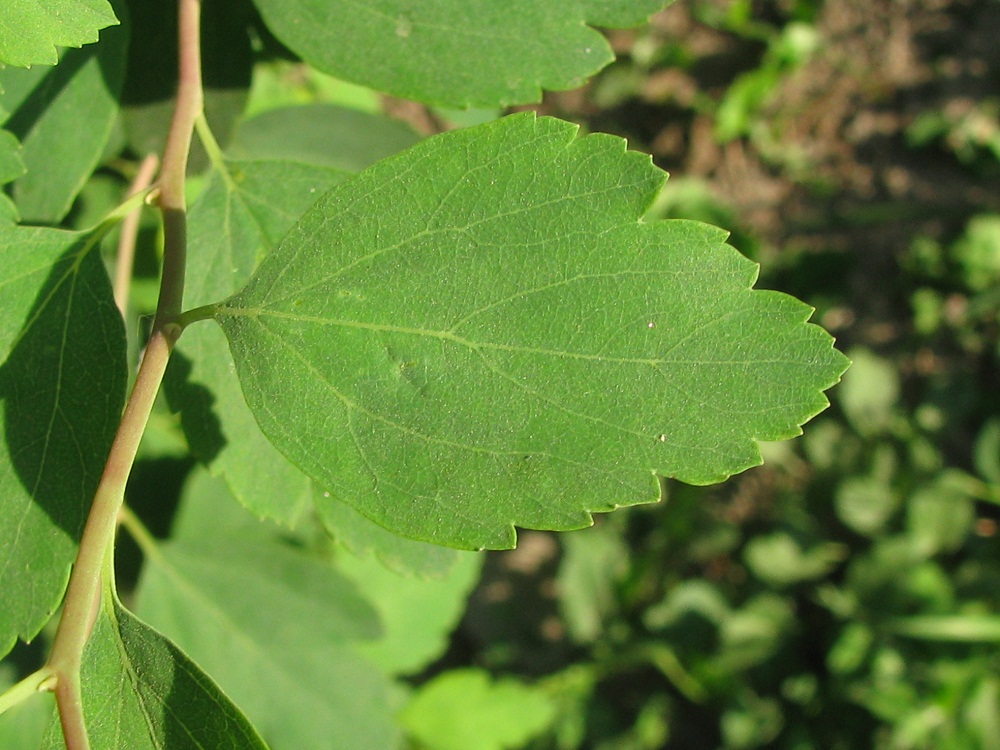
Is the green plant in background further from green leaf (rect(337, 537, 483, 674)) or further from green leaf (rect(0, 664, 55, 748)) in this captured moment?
green leaf (rect(337, 537, 483, 674))

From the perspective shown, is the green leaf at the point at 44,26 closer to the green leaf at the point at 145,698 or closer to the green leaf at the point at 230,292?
the green leaf at the point at 230,292

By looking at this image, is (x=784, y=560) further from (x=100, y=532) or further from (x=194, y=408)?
(x=100, y=532)

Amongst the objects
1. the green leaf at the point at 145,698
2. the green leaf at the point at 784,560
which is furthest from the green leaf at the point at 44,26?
the green leaf at the point at 784,560

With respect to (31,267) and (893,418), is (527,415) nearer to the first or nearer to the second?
(31,267)

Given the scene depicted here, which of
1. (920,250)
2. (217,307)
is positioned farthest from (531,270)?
(920,250)

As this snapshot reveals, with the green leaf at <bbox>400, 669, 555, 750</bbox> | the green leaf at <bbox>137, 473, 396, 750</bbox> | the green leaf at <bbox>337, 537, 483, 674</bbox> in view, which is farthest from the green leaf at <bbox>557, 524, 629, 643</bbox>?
the green leaf at <bbox>137, 473, 396, 750</bbox>

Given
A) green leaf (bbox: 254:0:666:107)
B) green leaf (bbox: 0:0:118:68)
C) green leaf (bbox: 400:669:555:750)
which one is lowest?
green leaf (bbox: 400:669:555:750)
